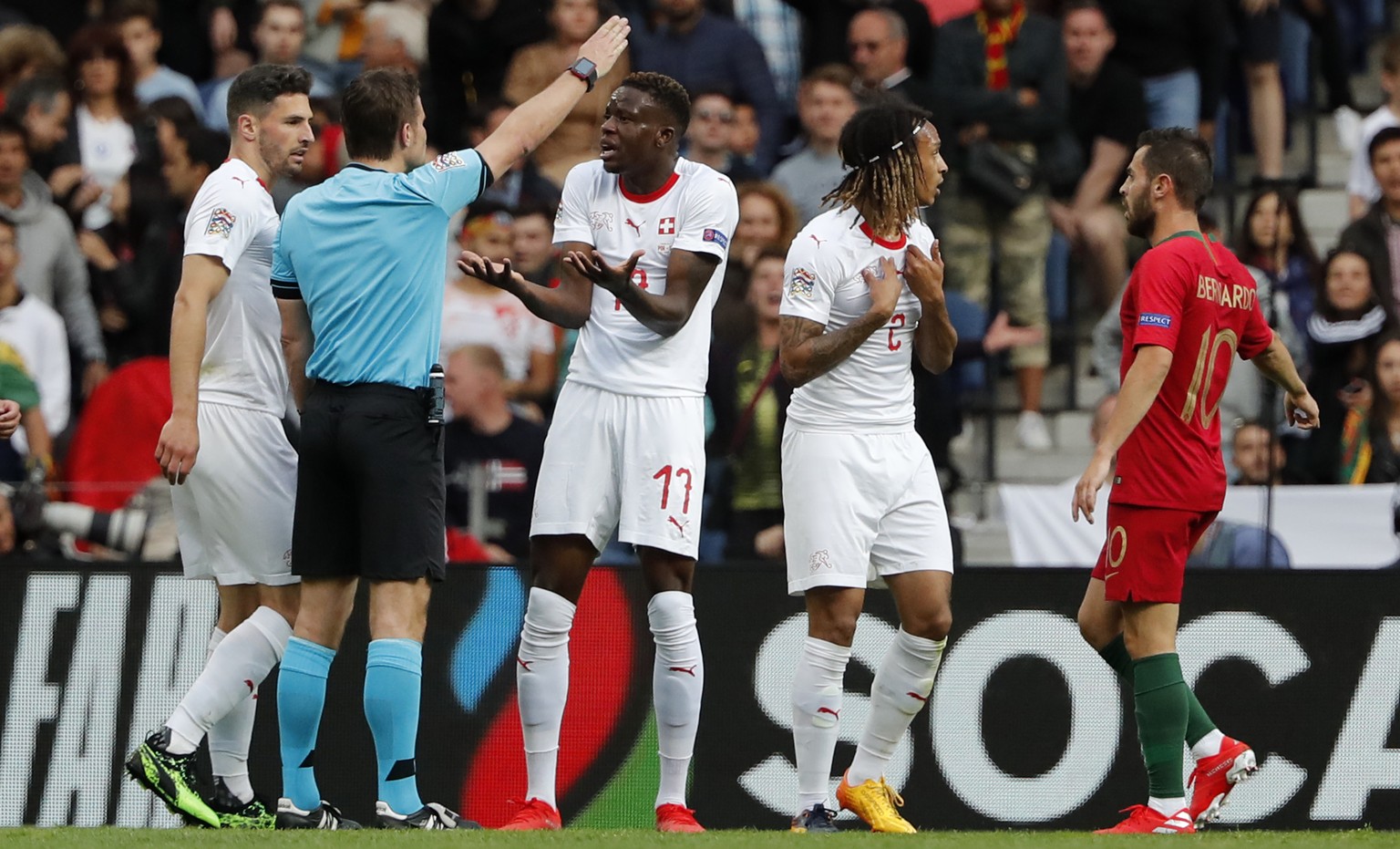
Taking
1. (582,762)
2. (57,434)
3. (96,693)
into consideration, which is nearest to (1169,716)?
(582,762)

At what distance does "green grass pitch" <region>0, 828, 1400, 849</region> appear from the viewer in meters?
5.61

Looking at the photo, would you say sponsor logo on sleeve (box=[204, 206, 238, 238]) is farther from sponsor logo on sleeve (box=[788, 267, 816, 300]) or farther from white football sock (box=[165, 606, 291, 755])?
sponsor logo on sleeve (box=[788, 267, 816, 300])

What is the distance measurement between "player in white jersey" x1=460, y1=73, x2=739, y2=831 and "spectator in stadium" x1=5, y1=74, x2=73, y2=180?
6005 mm

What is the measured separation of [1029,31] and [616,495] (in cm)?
569

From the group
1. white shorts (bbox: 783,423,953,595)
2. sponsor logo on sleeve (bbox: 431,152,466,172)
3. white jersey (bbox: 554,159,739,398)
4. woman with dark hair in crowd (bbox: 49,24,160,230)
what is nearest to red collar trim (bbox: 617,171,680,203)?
white jersey (bbox: 554,159,739,398)

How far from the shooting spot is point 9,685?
779 cm

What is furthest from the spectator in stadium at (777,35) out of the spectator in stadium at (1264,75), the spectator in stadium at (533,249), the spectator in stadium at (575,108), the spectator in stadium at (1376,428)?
the spectator in stadium at (1376,428)

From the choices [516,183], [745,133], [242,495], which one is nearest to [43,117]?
[516,183]

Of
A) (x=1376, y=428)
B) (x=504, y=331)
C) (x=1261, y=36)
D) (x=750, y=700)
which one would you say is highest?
(x=1261, y=36)

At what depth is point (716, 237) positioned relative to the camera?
655cm

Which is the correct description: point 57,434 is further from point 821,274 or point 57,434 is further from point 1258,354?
point 1258,354

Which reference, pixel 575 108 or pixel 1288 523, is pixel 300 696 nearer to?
pixel 1288 523

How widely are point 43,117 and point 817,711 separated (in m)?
7.08

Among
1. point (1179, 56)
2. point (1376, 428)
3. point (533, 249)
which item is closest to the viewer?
point (1376, 428)
